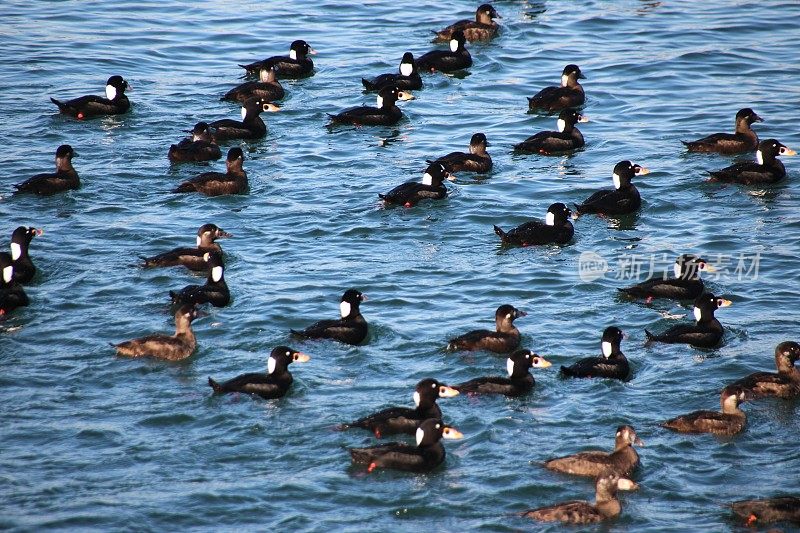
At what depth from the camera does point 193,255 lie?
19266 millimetres

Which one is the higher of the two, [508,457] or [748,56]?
[748,56]

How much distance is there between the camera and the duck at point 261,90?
27.3 metres

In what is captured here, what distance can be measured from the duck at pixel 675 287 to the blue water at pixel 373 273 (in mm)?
248

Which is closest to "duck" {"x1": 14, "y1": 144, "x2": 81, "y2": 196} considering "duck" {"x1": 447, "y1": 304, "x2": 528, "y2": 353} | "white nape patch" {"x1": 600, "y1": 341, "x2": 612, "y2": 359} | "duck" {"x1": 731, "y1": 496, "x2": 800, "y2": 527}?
"duck" {"x1": 447, "y1": 304, "x2": 528, "y2": 353}

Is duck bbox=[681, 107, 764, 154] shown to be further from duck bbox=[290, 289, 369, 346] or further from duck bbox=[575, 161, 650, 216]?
duck bbox=[290, 289, 369, 346]

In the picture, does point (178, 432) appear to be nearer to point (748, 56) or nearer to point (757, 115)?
point (757, 115)

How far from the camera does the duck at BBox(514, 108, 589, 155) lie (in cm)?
2461

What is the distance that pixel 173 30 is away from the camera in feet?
112

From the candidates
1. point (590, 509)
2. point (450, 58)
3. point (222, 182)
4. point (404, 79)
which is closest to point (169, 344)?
point (590, 509)

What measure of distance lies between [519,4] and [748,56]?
7.08 metres

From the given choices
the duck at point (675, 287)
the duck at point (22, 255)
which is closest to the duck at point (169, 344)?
the duck at point (22, 255)

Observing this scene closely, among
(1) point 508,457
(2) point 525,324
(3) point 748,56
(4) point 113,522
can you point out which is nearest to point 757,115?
(3) point 748,56

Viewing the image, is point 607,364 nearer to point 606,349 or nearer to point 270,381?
point 606,349

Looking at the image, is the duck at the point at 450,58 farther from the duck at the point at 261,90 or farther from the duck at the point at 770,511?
the duck at the point at 770,511
